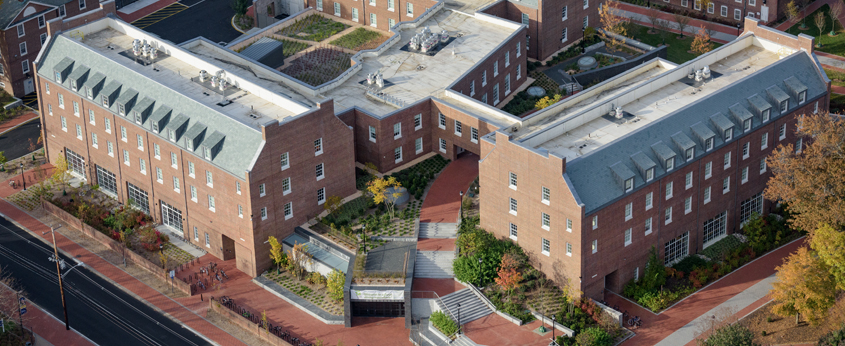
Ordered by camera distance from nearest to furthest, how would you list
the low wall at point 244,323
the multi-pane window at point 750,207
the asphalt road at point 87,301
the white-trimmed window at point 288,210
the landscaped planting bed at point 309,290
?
the low wall at point 244,323, the asphalt road at point 87,301, the landscaped planting bed at point 309,290, the white-trimmed window at point 288,210, the multi-pane window at point 750,207

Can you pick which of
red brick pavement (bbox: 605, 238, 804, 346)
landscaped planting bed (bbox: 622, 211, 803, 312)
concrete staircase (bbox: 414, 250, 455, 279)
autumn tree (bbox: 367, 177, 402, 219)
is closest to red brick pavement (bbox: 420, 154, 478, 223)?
autumn tree (bbox: 367, 177, 402, 219)

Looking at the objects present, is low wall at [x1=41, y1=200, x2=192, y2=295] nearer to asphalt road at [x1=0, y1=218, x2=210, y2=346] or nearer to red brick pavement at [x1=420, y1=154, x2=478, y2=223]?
Answer: asphalt road at [x1=0, y1=218, x2=210, y2=346]

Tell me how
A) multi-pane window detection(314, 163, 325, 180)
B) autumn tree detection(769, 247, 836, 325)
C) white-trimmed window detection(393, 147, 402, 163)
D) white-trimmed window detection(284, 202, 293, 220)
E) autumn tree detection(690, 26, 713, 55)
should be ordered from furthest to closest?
autumn tree detection(690, 26, 713, 55) < white-trimmed window detection(393, 147, 402, 163) < multi-pane window detection(314, 163, 325, 180) < white-trimmed window detection(284, 202, 293, 220) < autumn tree detection(769, 247, 836, 325)

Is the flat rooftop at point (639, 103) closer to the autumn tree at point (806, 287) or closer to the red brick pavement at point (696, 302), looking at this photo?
the red brick pavement at point (696, 302)

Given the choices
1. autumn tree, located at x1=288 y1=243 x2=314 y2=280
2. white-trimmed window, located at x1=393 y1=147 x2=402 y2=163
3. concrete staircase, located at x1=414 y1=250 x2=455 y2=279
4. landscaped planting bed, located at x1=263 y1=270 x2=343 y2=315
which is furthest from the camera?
white-trimmed window, located at x1=393 y1=147 x2=402 y2=163

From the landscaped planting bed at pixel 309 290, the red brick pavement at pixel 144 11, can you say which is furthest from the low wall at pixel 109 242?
the red brick pavement at pixel 144 11

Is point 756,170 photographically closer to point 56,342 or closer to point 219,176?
point 219,176
